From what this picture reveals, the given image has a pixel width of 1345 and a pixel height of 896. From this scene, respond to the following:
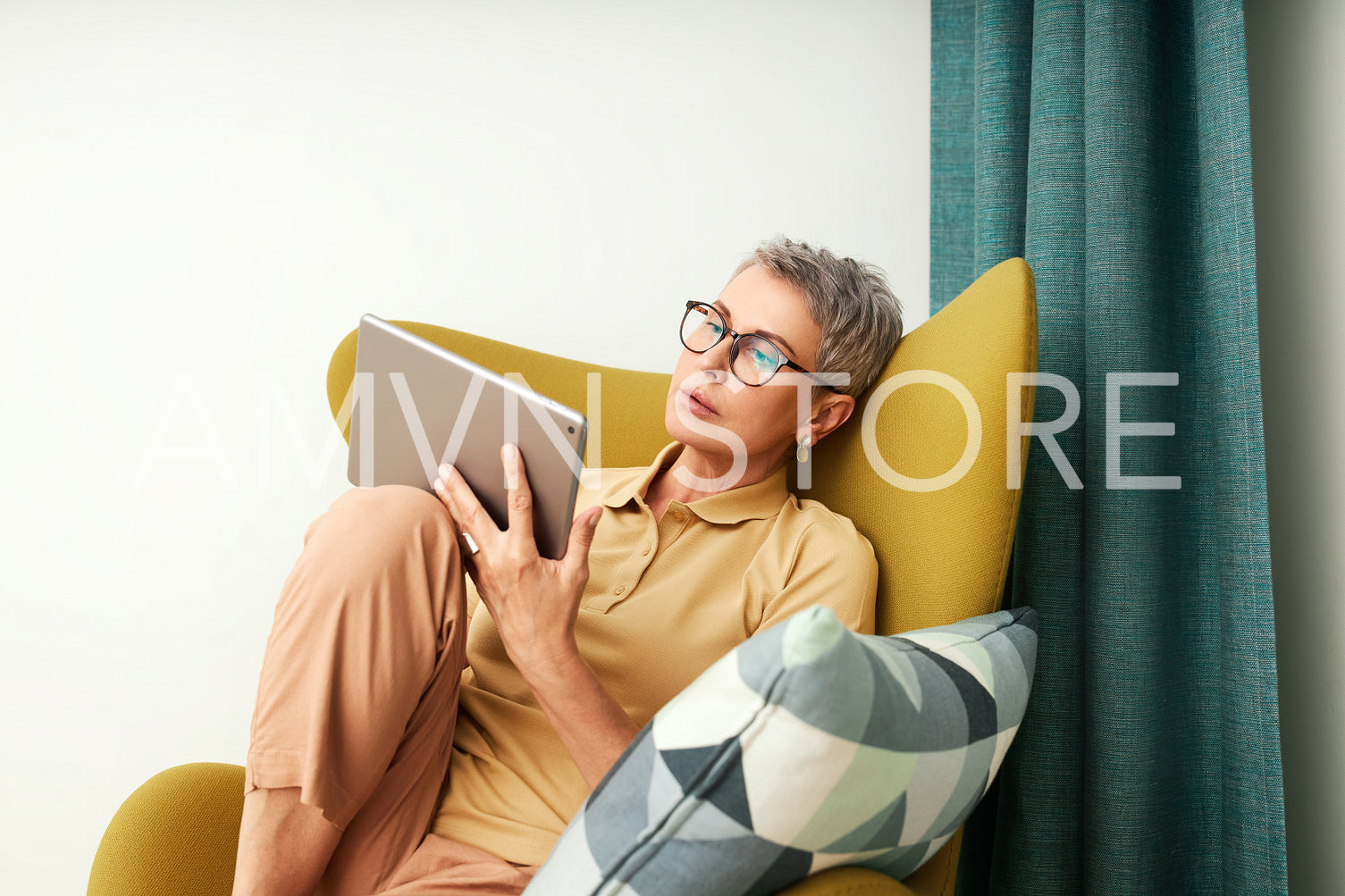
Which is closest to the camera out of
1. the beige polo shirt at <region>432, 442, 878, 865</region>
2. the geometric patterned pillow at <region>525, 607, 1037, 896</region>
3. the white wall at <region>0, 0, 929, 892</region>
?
the geometric patterned pillow at <region>525, 607, 1037, 896</region>

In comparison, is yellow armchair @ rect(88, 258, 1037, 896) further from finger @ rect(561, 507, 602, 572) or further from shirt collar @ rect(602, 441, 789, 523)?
finger @ rect(561, 507, 602, 572)

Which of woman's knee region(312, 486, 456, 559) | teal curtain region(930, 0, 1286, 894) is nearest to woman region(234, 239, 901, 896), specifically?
woman's knee region(312, 486, 456, 559)

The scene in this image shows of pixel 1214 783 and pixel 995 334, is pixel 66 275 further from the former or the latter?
pixel 1214 783

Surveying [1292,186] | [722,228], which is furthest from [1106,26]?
[722,228]

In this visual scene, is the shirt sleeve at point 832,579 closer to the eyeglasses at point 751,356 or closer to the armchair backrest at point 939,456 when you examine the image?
the armchair backrest at point 939,456

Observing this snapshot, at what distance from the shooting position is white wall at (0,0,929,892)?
171 cm

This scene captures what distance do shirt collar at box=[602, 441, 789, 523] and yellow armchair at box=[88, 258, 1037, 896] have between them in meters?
0.10

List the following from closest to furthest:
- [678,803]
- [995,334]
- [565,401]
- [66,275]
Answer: [678,803] < [995,334] < [565,401] < [66,275]

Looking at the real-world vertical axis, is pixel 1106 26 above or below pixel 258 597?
above

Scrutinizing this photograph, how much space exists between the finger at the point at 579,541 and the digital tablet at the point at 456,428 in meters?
0.01

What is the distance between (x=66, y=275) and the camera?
172cm

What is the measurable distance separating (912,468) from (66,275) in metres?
1.75

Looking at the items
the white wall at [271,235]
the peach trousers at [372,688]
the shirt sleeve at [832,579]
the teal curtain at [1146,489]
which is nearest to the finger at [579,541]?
the peach trousers at [372,688]

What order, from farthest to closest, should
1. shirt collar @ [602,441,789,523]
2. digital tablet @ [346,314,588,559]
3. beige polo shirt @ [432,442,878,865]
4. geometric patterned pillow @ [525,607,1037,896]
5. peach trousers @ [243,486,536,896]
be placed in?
shirt collar @ [602,441,789,523], beige polo shirt @ [432,442,878,865], digital tablet @ [346,314,588,559], peach trousers @ [243,486,536,896], geometric patterned pillow @ [525,607,1037,896]
